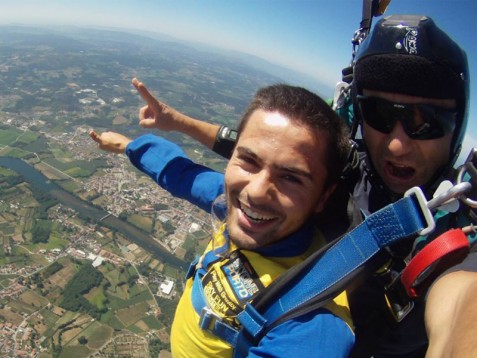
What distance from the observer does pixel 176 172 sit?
2.01 m

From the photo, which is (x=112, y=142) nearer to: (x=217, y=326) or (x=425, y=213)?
(x=217, y=326)

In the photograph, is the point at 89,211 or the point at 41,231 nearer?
the point at 41,231

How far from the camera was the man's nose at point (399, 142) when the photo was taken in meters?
1.23

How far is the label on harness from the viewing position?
3.90 ft

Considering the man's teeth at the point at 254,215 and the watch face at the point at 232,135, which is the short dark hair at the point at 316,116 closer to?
the man's teeth at the point at 254,215

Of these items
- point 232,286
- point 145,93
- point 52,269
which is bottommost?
point 52,269

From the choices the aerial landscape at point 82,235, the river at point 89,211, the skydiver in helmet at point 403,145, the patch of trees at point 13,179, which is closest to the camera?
the skydiver in helmet at point 403,145

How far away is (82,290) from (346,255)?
62.2 feet

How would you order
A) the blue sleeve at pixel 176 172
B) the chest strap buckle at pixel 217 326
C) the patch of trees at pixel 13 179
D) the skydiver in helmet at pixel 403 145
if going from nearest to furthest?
the skydiver in helmet at pixel 403 145
the chest strap buckle at pixel 217 326
the blue sleeve at pixel 176 172
the patch of trees at pixel 13 179

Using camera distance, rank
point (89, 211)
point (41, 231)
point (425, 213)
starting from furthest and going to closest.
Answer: point (89, 211), point (41, 231), point (425, 213)

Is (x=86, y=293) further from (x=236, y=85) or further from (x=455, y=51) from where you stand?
(x=236, y=85)

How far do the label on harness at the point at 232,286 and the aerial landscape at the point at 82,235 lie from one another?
3.40 feet

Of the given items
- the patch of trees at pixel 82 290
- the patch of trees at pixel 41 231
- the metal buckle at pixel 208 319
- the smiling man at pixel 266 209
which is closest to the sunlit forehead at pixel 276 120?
the smiling man at pixel 266 209

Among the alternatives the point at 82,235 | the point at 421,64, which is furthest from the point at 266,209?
the point at 82,235
